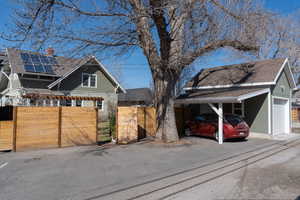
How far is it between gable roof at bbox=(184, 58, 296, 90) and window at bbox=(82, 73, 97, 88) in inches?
371

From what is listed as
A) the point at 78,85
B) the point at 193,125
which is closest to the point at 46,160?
the point at 193,125

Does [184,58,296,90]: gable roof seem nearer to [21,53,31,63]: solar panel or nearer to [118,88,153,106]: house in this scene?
[21,53,31,63]: solar panel

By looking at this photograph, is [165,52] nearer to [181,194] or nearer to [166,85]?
[166,85]

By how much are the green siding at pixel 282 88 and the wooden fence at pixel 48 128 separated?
12.3 m

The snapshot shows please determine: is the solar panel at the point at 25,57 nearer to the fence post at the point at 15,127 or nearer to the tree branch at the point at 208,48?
the fence post at the point at 15,127

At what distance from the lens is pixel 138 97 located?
125 feet

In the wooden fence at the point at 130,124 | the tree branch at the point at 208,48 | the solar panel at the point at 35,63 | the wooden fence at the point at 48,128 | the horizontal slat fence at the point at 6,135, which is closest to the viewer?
the horizontal slat fence at the point at 6,135

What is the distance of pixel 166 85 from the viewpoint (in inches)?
436

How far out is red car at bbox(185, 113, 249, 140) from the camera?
1188 centimetres

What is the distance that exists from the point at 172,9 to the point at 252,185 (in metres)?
6.53

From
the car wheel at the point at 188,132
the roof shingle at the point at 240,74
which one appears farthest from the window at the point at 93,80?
the car wheel at the point at 188,132

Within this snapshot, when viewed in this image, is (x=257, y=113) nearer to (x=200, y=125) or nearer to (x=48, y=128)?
(x=200, y=125)

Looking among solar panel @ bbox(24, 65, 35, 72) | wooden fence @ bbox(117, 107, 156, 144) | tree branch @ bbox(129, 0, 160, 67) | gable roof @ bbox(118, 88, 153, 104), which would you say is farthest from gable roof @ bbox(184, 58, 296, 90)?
gable roof @ bbox(118, 88, 153, 104)

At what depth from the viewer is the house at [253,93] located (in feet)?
43.5
